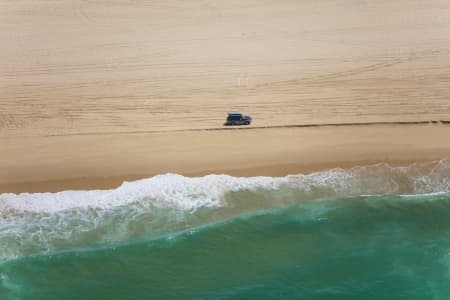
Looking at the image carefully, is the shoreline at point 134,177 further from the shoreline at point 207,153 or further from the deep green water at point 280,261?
the deep green water at point 280,261

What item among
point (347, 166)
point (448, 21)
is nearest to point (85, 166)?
point (347, 166)

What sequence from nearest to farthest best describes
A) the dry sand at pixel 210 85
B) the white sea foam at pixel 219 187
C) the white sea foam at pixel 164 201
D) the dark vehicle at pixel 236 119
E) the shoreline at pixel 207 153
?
the white sea foam at pixel 164 201
the white sea foam at pixel 219 187
the shoreline at pixel 207 153
the dry sand at pixel 210 85
the dark vehicle at pixel 236 119

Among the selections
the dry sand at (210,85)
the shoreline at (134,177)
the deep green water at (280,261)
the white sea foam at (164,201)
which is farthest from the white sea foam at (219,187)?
the deep green water at (280,261)

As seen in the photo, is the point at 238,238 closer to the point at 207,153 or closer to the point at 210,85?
the point at 207,153

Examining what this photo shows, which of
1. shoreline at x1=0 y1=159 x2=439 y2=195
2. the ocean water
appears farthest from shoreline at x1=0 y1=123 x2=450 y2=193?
the ocean water

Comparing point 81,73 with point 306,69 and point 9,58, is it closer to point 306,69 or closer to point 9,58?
point 9,58

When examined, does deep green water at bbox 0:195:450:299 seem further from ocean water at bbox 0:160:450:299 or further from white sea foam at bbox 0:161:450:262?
white sea foam at bbox 0:161:450:262
